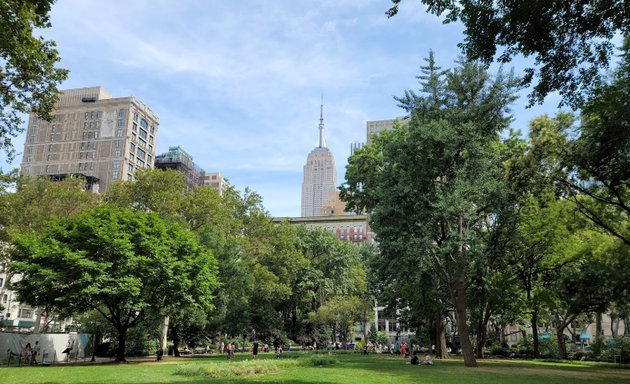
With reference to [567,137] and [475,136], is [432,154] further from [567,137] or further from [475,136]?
[567,137]

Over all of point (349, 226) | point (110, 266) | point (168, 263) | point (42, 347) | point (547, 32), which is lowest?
point (42, 347)

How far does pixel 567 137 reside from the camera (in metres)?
25.7

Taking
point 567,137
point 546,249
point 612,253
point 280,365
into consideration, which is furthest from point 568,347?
point 280,365

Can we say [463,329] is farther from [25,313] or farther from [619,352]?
[25,313]

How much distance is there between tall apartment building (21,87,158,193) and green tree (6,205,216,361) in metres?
108

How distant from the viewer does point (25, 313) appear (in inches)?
3590

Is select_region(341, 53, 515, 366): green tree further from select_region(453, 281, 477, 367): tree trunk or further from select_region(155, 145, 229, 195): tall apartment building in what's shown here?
select_region(155, 145, 229, 195): tall apartment building

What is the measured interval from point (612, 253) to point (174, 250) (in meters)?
29.4

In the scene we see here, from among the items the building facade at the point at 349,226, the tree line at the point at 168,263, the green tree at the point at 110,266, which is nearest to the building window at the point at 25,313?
the tree line at the point at 168,263

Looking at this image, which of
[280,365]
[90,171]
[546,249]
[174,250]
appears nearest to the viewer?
[280,365]

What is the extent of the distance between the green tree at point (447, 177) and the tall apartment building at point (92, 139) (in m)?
118

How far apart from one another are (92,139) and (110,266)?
122 m

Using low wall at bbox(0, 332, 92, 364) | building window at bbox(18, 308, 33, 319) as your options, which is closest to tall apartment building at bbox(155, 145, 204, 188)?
building window at bbox(18, 308, 33, 319)

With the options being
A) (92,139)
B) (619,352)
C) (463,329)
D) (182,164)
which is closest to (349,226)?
(182,164)
